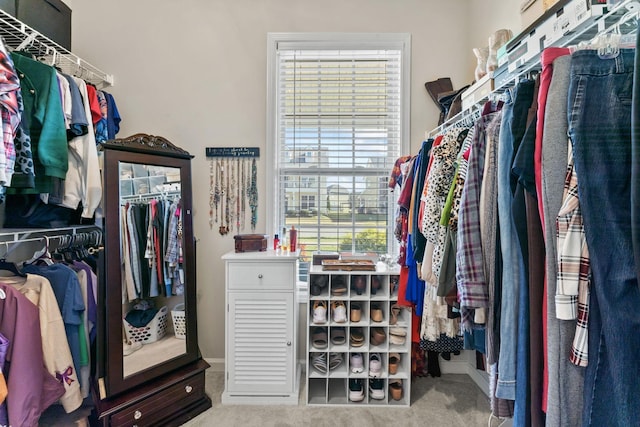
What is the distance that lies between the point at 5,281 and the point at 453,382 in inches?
109

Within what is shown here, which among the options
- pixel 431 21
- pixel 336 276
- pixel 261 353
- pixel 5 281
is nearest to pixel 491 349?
pixel 336 276

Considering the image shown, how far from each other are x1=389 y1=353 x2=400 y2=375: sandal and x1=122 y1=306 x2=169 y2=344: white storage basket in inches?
58.0

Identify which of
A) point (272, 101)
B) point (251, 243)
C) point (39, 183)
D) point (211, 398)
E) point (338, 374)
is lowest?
point (211, 398)

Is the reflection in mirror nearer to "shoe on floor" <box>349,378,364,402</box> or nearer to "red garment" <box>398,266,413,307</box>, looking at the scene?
"shoe on floor" <box>349,378,364,402</box>

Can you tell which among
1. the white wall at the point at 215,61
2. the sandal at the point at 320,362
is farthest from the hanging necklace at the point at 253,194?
the sandal at the point at 320,362

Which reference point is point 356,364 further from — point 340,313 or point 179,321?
point 179,321

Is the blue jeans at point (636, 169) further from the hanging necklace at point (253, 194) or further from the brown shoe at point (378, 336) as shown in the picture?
the hanging necklace at point (253, 194)

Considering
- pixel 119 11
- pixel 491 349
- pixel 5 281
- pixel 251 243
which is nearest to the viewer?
pixel 491 349

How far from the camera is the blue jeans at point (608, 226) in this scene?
0.63m

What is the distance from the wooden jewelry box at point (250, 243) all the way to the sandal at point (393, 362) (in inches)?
44.8

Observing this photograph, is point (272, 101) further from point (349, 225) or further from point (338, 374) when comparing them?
point (338, 374)

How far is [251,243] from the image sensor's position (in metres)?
2.17

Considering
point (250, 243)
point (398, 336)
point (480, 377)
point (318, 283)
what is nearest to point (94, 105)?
point (250, 243)

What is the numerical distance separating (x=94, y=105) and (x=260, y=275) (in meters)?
1.49
